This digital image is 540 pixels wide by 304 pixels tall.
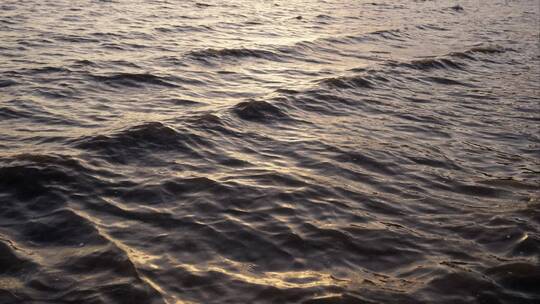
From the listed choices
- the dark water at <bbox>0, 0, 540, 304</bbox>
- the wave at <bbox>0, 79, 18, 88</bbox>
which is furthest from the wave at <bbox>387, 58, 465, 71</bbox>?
the wave at <bbox>0, 79, 18, 88</bbox>

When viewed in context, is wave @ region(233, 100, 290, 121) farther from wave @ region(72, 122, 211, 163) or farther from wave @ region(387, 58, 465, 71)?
wave @ region(387, 58, 465, 71)

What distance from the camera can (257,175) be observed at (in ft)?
27.5

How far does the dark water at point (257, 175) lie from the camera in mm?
5707

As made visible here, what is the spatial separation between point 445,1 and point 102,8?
33.0 meters

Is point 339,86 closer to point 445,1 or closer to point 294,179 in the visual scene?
point 294,179

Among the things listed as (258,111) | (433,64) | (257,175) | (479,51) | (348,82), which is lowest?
(257,175)

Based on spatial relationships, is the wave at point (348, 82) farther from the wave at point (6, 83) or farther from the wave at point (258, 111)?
the wave at point (6, 83)

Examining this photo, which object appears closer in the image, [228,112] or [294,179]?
[294,179]

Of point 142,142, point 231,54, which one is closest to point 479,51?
point 231,54

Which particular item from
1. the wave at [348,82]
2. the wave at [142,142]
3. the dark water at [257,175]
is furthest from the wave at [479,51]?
the wave at [142,142]

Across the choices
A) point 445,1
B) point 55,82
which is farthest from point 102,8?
point 445,1

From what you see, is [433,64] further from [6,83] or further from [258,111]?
[6,83]

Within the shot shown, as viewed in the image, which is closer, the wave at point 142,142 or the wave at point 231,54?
the wave at point 142,142

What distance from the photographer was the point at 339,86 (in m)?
14.4
